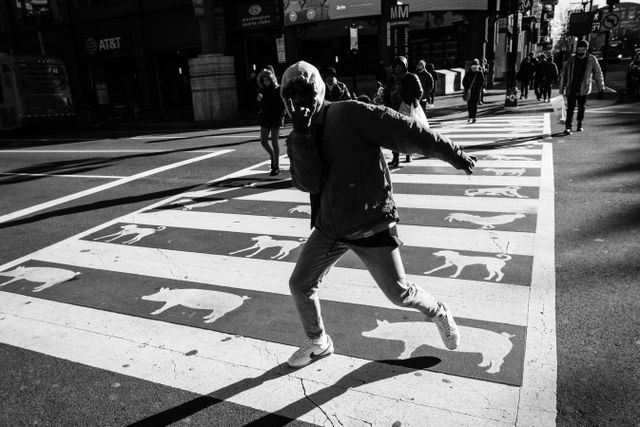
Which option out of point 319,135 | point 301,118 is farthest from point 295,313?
point 301,118

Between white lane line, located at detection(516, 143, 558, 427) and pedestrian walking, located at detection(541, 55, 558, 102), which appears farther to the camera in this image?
pedestrian walking, located at detection(541, 55, 558, 102)

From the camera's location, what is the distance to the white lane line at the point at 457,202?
6.51 metres

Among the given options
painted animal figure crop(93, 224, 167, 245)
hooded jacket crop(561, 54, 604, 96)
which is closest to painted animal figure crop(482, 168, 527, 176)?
hooded jacket crop(561, 54, 604, 96)

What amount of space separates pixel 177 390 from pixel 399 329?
1649mm

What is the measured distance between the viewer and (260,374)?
10.7 feet

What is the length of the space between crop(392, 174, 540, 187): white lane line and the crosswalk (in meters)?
0.47

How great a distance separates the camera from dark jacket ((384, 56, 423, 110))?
8820 millimetres

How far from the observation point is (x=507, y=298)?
162 inches

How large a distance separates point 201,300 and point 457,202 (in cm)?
407

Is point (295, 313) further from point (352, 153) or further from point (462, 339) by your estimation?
point (352, 153)

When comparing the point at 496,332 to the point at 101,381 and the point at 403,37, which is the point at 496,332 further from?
the point at 403,37

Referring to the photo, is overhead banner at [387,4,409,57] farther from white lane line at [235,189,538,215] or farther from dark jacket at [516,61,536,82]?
white lane line at [235,189,538,215]

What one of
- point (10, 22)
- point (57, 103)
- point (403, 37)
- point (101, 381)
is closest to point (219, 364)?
point (101, 381)

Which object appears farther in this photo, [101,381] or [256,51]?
[256,51]
